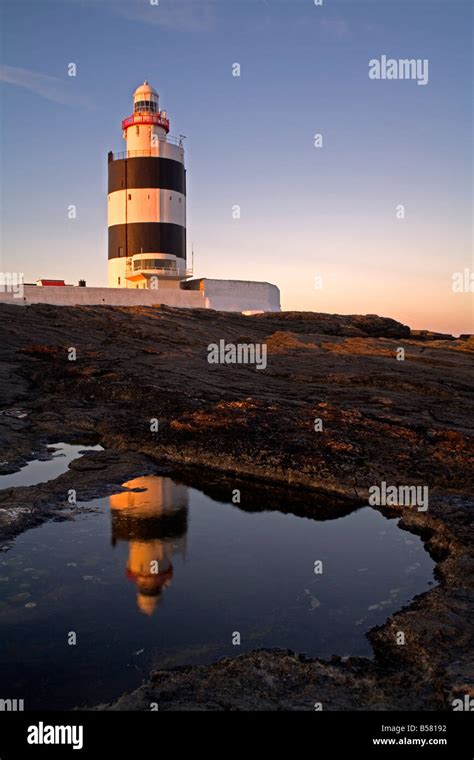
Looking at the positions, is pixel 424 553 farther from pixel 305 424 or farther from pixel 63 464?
pixel 63 464

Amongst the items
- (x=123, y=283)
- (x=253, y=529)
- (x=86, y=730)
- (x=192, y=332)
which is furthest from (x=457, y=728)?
(x=123, y=283)

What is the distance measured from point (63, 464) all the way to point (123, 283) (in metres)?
29.9

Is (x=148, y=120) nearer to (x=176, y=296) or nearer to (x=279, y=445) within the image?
(x=176, y=296)

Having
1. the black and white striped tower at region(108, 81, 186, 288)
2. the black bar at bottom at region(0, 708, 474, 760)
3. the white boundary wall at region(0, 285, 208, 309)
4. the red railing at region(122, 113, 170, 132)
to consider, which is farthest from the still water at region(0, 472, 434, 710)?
the red railing at region(122, 113, 170, 132)

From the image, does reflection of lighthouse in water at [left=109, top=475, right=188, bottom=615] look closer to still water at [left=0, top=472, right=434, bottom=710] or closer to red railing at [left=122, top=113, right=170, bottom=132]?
still water at [left=0, top=472, right=434, bottom=710]

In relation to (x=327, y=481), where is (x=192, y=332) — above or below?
above

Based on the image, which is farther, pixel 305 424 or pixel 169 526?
pixel 305 424

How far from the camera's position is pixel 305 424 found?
12.2 meters

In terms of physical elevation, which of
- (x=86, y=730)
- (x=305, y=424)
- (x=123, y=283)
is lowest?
(x=86, y=730)

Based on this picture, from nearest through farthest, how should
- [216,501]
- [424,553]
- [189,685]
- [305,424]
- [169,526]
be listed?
1. [189,685]
2. [424,553]
3. [169,526]
4. [216,501]
5. [305,424]

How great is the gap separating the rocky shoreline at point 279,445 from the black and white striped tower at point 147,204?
47.3 ft

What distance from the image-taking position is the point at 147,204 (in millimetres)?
38094

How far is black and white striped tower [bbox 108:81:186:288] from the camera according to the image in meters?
38.1

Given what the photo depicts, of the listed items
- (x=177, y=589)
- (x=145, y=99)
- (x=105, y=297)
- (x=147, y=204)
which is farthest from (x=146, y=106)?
(x=177, y=589)
